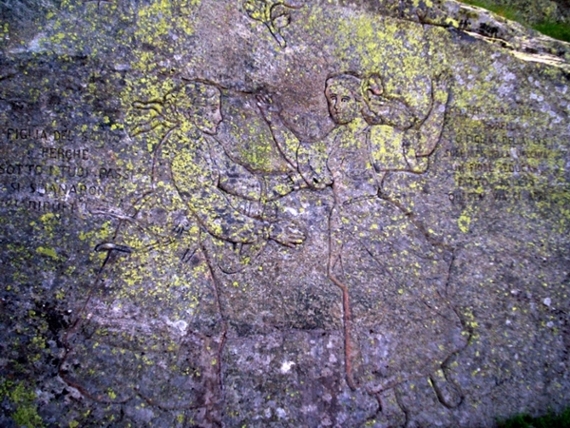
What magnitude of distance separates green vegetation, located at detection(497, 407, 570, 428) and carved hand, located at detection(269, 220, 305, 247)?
6.14 ft

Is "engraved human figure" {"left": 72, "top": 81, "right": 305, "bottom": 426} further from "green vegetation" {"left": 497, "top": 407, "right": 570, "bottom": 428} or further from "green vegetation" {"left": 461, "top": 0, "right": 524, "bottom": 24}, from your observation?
"green vegetation" {"left": 461, "top": 0, "right": 524, "bottom": 24}

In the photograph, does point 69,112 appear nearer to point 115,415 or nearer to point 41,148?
point 41,148

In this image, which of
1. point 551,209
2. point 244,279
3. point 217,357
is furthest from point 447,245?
point 217,357

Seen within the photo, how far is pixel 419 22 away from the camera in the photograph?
13.3ft

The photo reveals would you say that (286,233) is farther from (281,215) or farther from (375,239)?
(375,239)

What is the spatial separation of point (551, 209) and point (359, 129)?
160cm

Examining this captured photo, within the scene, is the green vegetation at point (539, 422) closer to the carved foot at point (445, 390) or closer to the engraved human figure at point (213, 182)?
A: the carved foot at point (445, 390)

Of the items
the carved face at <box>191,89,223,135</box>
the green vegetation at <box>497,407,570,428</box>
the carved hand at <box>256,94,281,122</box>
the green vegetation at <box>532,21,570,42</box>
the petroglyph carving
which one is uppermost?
the green vegetation at <box>532,21,570,42</box>

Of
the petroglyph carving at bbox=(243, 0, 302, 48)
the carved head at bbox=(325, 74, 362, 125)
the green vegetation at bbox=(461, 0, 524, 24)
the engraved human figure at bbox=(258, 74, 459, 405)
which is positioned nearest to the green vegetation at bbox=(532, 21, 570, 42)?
the green vegetation at bbox=(461, 0, 524, 24)

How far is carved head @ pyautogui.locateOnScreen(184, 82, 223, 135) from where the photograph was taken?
361 cm

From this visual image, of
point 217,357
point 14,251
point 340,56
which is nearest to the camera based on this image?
point 14,251

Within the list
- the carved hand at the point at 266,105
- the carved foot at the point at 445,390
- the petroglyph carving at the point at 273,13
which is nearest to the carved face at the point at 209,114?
the carved hand at the point at 266,105

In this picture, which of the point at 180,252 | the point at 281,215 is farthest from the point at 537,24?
the point at 180,252

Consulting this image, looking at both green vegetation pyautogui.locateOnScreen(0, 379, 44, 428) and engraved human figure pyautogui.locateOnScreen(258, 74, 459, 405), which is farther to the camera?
engraved human figure pyautogui.locateOnScreen(258, 74, 459, 405)
